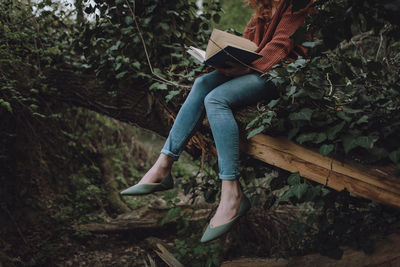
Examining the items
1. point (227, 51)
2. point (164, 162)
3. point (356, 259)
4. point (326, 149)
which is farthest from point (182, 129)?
point (356, 259)

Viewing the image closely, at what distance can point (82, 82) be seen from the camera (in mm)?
2596

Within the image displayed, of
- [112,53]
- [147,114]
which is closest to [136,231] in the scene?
[147,114]

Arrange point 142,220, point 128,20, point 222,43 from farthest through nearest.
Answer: point 142,220
point 128,20
point 222,43

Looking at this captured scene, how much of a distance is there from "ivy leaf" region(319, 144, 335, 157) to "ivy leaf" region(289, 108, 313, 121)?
14 centimetres

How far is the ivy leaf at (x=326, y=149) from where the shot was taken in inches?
48.3

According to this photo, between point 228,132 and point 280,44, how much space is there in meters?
0.61

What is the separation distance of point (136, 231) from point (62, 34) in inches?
82.8

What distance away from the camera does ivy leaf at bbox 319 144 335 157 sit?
1.23 m

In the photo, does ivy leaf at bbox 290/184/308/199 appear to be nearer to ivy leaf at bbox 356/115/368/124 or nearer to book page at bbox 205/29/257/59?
ivy leaf at bbox 356/115/368/124

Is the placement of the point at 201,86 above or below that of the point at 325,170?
above

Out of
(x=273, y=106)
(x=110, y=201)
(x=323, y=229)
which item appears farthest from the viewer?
(x=110, y=201)

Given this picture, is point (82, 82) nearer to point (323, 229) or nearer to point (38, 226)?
point (38, 226)

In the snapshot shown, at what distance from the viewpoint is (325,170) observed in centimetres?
135

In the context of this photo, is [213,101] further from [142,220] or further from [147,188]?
[142,220]
